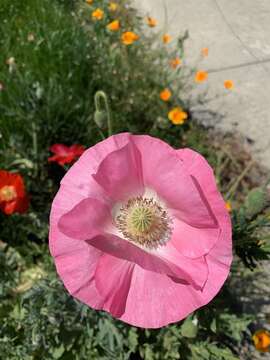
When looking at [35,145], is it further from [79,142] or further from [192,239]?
[192,239]

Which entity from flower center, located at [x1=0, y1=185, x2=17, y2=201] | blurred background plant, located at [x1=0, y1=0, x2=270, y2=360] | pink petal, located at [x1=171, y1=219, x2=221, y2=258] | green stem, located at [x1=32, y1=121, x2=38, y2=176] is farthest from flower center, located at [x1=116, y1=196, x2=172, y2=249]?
green stem, located at [x1=32, y1=121, x2=38, y2=176]

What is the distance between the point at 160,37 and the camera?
108 inches

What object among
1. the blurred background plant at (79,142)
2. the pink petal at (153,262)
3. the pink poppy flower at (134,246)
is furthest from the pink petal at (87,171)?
the blurred background plant at (79,142)

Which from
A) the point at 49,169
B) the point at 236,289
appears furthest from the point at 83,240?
the point at 49,169

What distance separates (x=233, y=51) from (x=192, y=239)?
2.03 metres

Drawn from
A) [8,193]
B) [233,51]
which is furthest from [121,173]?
[233,51]

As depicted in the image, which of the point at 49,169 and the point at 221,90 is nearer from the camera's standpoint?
the point at 49,169

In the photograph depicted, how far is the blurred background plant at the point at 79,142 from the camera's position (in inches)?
54.3

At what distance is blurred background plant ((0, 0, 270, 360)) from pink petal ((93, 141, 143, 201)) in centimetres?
33

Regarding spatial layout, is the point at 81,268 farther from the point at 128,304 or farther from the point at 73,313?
the point at 73,313

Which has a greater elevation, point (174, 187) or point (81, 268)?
point (174, 187)

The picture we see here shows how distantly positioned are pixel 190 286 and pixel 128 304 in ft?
0.41

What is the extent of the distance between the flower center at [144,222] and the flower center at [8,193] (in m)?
0.63

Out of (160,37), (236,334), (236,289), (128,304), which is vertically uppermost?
(128,304)
